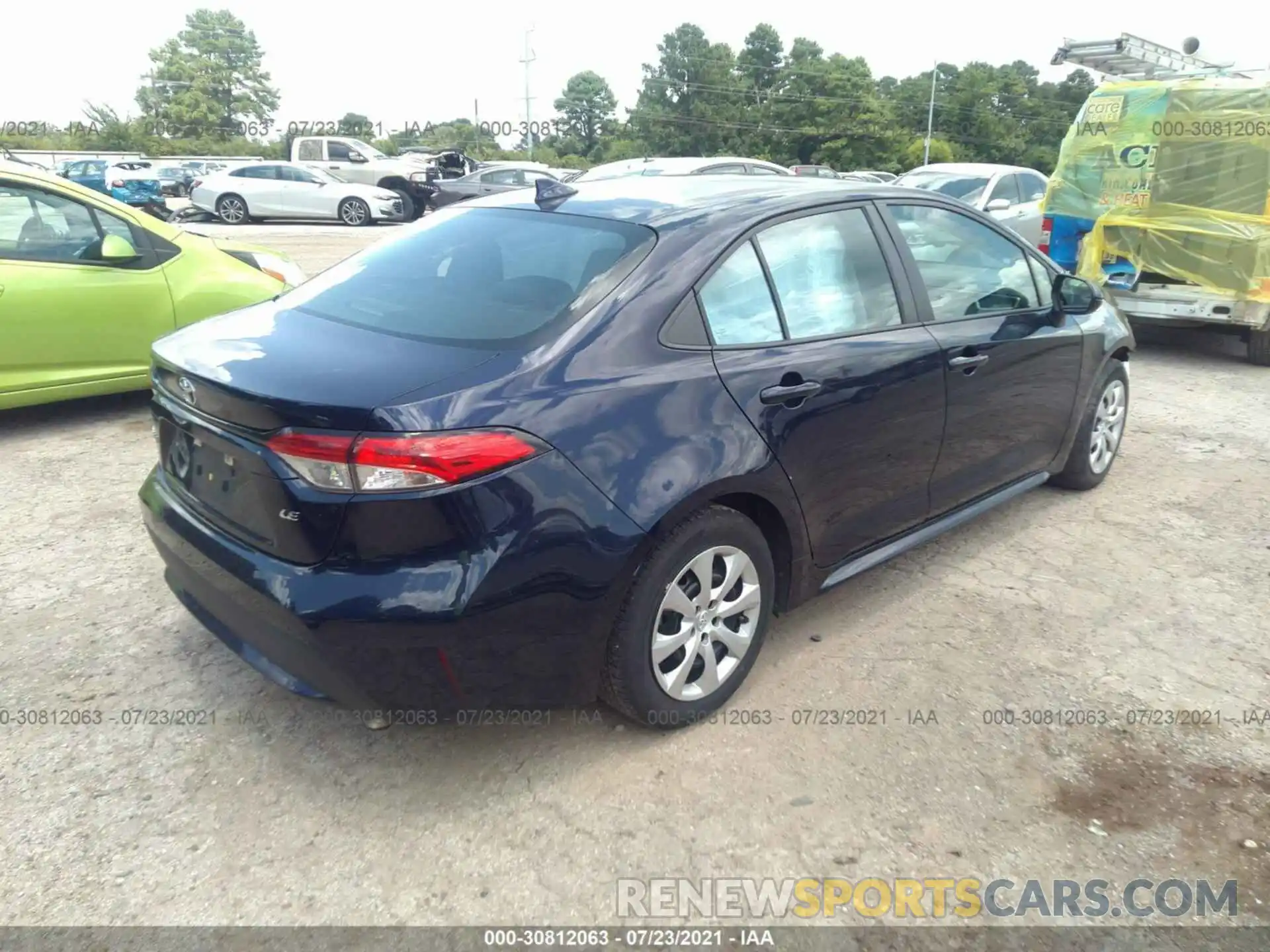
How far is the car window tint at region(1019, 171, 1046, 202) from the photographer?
12945mm

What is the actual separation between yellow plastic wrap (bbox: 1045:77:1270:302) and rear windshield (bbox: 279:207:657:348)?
674cm

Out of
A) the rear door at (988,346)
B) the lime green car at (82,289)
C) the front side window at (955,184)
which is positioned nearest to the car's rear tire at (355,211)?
the front side window at (955,184)

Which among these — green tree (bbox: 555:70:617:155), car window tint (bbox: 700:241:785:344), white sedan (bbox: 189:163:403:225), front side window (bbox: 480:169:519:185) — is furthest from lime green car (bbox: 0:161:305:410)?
green tree (bbox: 555:70:617:155)

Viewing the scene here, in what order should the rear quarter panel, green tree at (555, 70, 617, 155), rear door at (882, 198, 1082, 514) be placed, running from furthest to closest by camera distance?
1. green tree at (555, 70, 617, 155)
2. the rear quarter panel
3. rear door at (882, 198, 1082, 514)

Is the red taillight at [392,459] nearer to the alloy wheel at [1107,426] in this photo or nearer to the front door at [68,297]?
the alloy wheel at [1107,426]

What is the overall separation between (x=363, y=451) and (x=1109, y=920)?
6.83 ft

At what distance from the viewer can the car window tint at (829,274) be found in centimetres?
309

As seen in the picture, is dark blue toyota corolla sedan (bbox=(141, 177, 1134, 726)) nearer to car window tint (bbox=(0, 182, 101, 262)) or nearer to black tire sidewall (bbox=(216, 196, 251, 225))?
car window tint (bbox=(0, 182, 101, 262))

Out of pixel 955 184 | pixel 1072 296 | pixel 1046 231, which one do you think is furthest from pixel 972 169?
pixel 1072 296

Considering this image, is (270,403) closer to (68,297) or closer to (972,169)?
(68,297)

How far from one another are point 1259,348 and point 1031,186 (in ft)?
19.3

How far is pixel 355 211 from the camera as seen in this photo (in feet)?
73.7

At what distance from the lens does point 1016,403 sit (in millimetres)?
3980

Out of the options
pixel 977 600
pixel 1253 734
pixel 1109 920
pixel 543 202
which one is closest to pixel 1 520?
pixel 543 202
